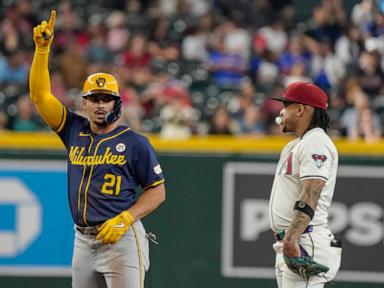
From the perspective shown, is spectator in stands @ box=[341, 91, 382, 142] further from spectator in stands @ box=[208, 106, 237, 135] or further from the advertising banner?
the advertising banner

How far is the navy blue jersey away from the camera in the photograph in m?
6.50

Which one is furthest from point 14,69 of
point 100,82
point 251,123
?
point 100,82

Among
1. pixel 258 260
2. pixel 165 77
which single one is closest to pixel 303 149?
pixel 258 260

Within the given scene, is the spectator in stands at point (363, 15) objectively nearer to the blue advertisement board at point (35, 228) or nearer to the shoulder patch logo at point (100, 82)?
the blue advertisement board at point (35, 228)

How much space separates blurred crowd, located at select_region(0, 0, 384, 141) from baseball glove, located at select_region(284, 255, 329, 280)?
20.2ft

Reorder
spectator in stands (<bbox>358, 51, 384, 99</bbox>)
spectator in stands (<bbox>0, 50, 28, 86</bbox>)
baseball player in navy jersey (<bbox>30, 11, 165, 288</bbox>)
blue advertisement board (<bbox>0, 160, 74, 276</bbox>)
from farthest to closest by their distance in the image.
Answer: spectator in stands (<bbox>358, 51, 384, 99</bbox>), spectator in stands (<bbox>0, 50, 28, 86</bbox>), blue advertisement board (<bbox>0, 160, 74, 276</bbox>), baseball player in navy jersey (<bbox>30, 11, 165, 288</bbox>)

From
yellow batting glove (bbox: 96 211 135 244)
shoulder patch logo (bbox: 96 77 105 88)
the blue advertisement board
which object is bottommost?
the blue advertisement board

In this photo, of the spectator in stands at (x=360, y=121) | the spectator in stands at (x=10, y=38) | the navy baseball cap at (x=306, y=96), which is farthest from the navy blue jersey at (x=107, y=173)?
the spectator in stands at (x=10, y=38)

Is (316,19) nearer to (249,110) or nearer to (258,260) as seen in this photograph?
(249,110)

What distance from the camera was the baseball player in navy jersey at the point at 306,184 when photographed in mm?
6090

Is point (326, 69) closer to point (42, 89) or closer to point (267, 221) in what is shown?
point (267, 221)

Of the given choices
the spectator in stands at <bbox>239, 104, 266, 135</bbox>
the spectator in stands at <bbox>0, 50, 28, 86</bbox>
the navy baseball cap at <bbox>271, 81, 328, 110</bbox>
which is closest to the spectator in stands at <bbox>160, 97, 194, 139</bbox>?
the spectator in stands at <bbox>239, 104, 266, 135</bbox>

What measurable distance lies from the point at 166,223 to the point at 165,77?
475 cm

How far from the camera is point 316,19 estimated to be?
52.3 feet
